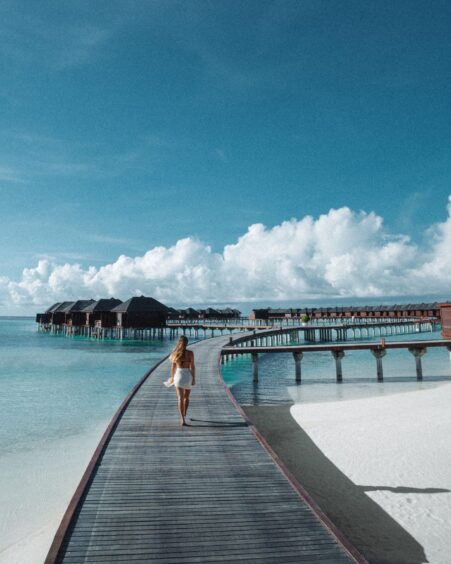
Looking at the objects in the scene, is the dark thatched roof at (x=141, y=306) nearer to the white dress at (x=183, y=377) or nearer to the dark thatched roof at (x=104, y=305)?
the dark thatched roof at (x=104, y=305)

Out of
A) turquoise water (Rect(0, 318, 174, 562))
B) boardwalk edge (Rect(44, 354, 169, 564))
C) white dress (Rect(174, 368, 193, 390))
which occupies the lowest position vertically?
turquoise water (Rect(0, 318, 174, 562))

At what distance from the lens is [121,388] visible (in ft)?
71.3

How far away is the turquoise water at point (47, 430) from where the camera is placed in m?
7.83

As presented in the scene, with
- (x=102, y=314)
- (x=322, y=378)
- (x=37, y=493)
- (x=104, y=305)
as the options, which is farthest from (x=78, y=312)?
(x=37, y=493)

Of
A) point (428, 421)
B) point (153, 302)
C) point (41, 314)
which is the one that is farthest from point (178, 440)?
point (41, 314)

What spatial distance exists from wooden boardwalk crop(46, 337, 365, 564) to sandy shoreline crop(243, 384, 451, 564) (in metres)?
1.87

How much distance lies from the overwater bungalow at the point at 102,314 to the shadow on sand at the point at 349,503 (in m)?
51.1

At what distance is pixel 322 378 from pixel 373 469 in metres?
14.3

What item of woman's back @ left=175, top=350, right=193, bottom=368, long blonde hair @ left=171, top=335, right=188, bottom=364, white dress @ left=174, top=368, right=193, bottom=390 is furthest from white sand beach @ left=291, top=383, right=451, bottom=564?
long blonde hair @ left=171, top=335, right=188, bottom=364

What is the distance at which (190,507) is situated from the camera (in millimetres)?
5066

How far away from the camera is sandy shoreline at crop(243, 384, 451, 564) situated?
20.0 feet

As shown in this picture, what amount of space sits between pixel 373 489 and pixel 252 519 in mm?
4274

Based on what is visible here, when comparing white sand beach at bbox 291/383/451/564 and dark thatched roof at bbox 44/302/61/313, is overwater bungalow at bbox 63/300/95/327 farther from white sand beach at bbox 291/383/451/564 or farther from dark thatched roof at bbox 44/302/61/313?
white sand beach at bbox 291/383/451/564

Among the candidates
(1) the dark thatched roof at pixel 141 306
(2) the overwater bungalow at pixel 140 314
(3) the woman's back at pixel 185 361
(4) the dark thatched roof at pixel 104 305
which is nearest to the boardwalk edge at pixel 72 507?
(3) the woman's back at pixel 185 361
